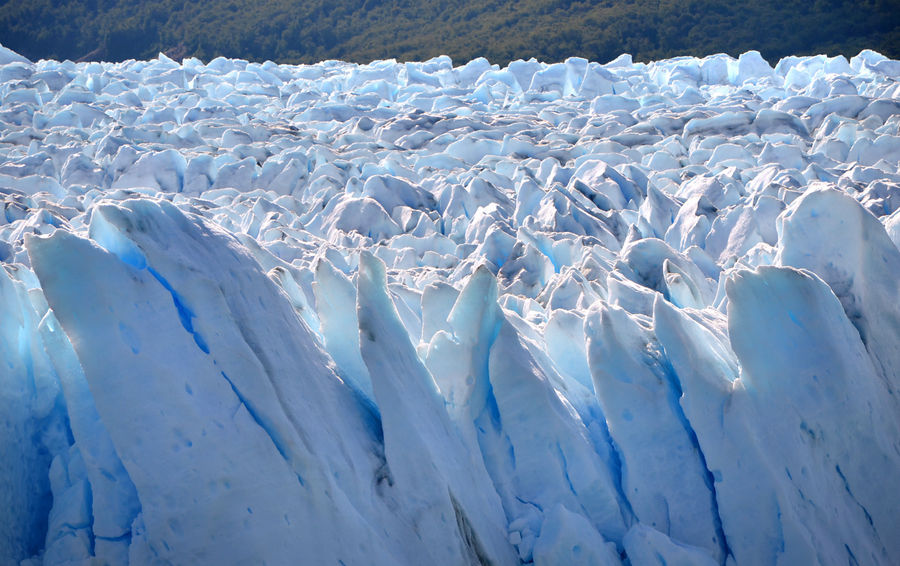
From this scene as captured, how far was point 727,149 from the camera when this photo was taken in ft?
41.1

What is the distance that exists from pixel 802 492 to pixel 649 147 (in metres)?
11.1

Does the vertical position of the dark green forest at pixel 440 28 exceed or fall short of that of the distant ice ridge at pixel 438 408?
it falls short

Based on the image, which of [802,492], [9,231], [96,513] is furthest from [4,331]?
[9,231]

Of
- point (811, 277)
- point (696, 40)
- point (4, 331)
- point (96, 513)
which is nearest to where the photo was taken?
point (96, 513)

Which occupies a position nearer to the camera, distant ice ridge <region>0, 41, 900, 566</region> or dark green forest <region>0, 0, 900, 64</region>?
distant ice ridge <region>0, 41, 900, 566</region>

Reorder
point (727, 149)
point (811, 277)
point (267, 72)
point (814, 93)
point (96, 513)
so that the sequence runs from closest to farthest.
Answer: point (96, 513)
point (811, 277)
point (727, 149)
point (814, 93)
point (267, 72)

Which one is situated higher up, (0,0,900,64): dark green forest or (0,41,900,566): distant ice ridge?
(0,41,900,566): distant ice ridge

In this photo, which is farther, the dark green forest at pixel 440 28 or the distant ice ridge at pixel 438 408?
the dark green forest at pixel 440 28

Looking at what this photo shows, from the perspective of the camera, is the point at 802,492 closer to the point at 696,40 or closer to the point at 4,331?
the point at 4,331

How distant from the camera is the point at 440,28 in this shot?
1606 inches

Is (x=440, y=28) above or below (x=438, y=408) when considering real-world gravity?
below

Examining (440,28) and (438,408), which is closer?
(438,408)

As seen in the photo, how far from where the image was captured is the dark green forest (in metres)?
34.2

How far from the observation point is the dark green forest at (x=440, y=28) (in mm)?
34219
